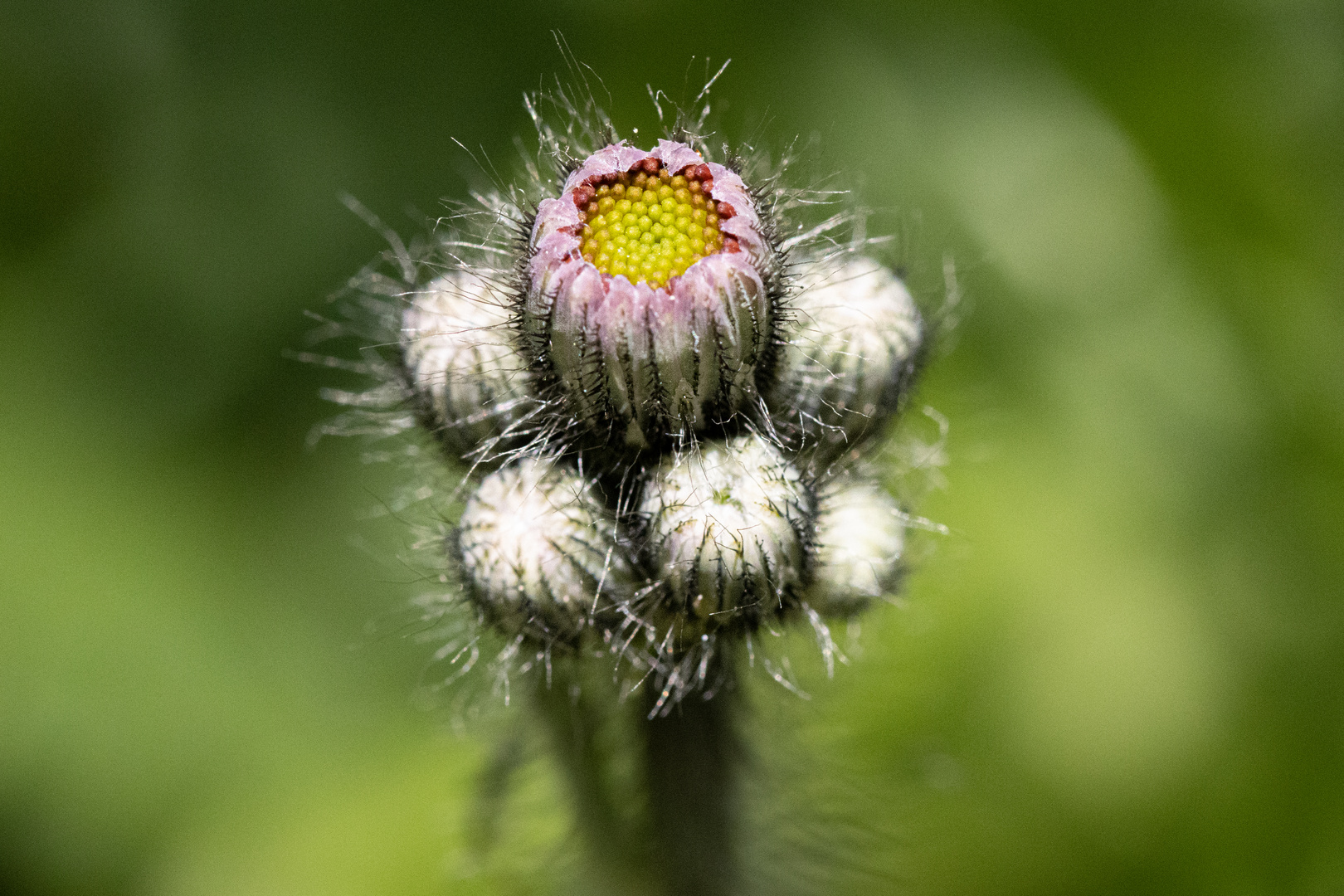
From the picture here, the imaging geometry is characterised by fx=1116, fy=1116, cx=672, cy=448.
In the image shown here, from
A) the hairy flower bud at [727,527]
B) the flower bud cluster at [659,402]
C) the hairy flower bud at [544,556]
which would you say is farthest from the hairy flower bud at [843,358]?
the hairy flower bud at [544,556]

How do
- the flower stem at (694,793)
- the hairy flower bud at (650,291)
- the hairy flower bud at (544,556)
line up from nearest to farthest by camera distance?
the hairy flower bud at (650,291) → the hairy flower bud at (544,556) → the flower stem at (694,793)

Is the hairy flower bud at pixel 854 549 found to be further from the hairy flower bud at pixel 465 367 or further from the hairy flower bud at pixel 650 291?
the hairy flower bud at pixel 465 367

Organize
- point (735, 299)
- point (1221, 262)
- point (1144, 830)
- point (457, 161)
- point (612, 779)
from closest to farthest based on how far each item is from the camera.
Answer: point (735, 299), point (612, 779), point (1144, 830), point (1221, 262), point (457, 161)

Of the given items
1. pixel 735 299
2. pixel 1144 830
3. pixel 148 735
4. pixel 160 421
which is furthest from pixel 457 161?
pixel 1144 830

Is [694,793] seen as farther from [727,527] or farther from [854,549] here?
[727,527]

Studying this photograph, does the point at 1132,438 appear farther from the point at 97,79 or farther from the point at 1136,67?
the point at 97,79

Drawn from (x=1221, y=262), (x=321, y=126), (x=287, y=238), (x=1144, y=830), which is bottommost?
(x=1144, y=830)
